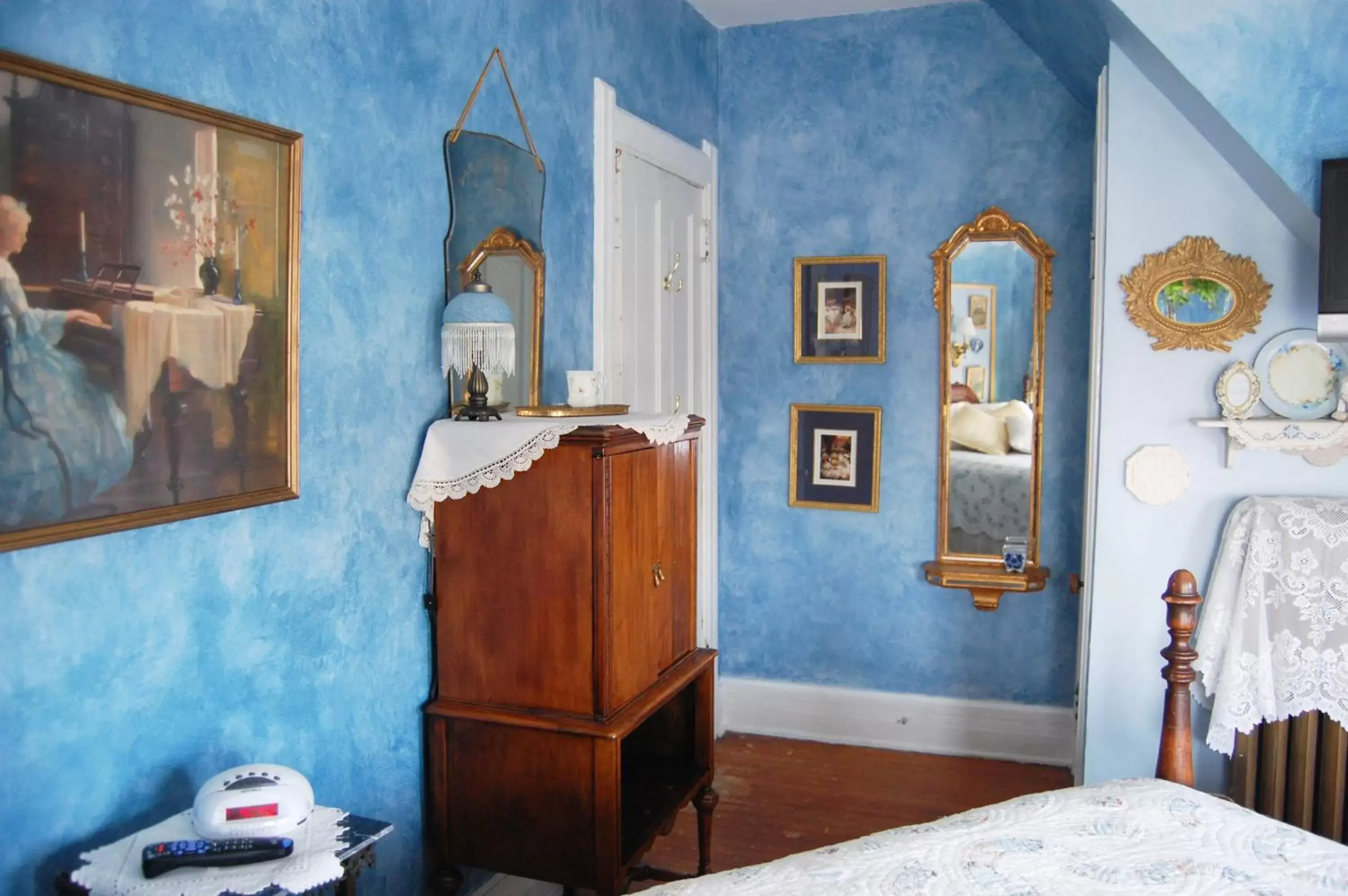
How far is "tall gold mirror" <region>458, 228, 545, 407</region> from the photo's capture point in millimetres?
2641

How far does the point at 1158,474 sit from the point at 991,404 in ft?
3.51

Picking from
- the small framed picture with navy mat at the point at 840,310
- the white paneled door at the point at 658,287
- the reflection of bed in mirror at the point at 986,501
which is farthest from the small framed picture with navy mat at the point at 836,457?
the white paneled door at the point at 658,287

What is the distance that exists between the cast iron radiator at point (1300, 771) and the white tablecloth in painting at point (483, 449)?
174cm

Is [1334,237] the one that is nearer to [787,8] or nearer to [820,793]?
[787,8]

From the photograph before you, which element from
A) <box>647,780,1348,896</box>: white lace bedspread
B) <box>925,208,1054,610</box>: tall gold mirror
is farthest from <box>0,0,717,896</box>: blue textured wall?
<box>925,208,1054,610</box>: tall gold mirror

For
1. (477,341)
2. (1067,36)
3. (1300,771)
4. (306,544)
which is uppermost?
(1067,36)

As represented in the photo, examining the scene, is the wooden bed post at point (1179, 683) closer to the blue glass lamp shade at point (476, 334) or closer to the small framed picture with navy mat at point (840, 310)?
the blue glass lamp shade at point (476, 334)

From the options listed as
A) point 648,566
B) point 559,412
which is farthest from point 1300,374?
point 559,412

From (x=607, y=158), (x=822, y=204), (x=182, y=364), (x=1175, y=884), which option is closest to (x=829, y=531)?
(x=822, y=204)

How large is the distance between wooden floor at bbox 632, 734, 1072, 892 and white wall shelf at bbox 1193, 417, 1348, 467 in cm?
142

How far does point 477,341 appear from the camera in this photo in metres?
2.40

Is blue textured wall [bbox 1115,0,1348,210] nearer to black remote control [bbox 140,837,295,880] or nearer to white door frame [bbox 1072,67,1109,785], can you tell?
white door frame [bbox 1072,67,1109,785]

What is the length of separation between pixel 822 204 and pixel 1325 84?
1.84 metres

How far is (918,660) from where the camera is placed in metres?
4.22
